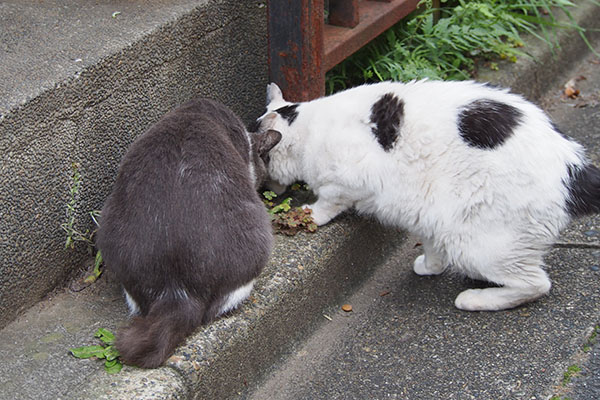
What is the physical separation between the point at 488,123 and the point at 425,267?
786 millimetres

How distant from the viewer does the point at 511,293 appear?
2951mm

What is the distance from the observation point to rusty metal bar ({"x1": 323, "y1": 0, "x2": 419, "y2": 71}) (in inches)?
140

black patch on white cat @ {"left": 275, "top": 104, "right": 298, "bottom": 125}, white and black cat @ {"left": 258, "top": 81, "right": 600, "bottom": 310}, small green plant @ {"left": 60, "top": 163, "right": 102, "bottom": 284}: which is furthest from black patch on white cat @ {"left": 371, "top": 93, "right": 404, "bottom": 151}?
small green plant @ {"left": 60, "top": 163, "right": 102, "bottom": 284}

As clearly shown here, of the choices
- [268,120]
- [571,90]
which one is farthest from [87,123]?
[571,90]

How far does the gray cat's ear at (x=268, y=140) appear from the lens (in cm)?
317

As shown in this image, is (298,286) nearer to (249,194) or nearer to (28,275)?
(249,194)

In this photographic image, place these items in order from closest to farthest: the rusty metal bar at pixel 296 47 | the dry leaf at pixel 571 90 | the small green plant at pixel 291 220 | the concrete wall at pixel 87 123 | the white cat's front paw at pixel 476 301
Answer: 1. the concrete wall at pixel 87 123
2. the white cat's front paw at pixel 476 301
3. the small green plant at pixel 291 220
4. the rusty metal bar at pixel 296 47
5. the dry leaf at pixel 571 90

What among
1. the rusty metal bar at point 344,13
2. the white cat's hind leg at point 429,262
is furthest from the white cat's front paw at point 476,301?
the rusty metal bar at point 344,13

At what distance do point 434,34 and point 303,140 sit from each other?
1.47 metres

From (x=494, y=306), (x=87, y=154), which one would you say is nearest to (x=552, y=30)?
(x=494, y=306)

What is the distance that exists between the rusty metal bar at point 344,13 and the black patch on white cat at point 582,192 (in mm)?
1399

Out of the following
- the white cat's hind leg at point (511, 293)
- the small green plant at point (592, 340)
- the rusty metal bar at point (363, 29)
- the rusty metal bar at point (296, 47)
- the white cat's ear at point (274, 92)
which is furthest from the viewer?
the rusty metal bar at point (363, 29)

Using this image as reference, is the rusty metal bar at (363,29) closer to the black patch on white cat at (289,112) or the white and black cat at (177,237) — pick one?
the black patch on white cat at (289,112)

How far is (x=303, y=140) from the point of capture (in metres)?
3.25
